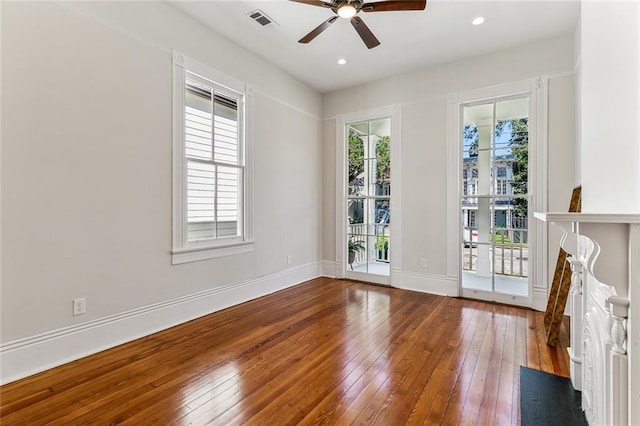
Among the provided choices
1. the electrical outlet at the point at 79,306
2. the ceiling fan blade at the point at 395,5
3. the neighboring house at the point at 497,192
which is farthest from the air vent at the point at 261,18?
the electrical outlet at the point at 79,306

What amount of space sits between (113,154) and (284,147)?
2.39m

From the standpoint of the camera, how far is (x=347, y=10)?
8.52 feet

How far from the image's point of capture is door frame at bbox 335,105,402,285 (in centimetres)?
467

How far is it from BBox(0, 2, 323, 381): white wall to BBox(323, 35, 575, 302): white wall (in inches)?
98.5

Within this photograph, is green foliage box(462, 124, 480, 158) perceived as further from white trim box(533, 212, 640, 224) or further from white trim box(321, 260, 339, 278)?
white trim box(533, 212, 640, 224)

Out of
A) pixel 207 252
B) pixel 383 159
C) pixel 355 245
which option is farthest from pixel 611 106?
pixel 355 245

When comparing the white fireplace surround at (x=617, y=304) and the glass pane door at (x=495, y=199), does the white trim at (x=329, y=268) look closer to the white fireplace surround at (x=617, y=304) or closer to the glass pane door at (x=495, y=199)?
the glass pane door at (x=495, y=199)

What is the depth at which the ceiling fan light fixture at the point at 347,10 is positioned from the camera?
8.38 feet

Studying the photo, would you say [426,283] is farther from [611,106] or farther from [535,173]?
[611,106]

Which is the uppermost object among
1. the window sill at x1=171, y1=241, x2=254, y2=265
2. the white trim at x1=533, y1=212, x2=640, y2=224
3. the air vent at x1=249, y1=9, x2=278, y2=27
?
the air vent at x1=249, y1=9, x2=278, y2=27

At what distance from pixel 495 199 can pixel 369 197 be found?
181cm

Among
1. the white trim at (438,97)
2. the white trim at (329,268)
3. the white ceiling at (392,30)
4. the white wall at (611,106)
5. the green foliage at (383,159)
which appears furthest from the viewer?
the white trim at (329,268)

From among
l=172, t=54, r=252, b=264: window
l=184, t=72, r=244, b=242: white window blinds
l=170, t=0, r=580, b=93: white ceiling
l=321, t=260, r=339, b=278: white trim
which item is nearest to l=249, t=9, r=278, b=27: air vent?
l=170, t=0, r=580, b=93: white ceiling

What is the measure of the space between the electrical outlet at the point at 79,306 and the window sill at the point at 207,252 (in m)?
0.81
